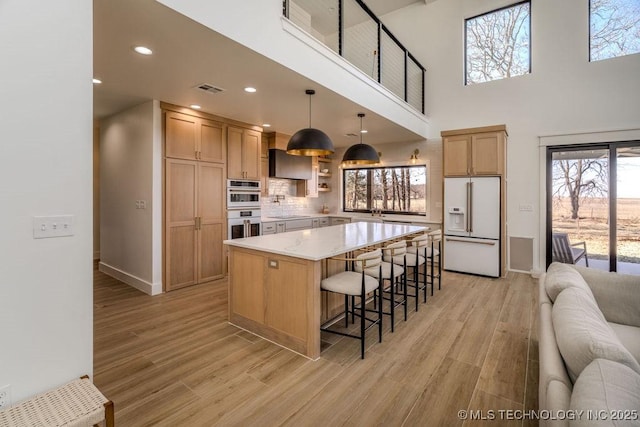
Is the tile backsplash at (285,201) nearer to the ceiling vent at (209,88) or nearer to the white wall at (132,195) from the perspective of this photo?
the white wall at (132,195)

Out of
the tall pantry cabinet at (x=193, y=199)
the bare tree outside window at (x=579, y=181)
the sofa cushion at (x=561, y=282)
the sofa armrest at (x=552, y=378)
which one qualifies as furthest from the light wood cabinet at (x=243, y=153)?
the bare tree outside window at (x=579, y=181)

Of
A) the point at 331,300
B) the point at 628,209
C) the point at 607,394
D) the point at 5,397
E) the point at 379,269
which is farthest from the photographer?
the point at 628,209

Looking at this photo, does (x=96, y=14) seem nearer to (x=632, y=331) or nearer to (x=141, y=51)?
(x=141, y=51)

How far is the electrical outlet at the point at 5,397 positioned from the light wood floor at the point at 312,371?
0.62 metres

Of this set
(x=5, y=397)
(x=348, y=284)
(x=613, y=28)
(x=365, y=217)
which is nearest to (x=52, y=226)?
(x=5, y=397)

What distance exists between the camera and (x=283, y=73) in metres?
3.14

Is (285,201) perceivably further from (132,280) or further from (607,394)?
(607,394)

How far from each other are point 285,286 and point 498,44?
6.13 metres

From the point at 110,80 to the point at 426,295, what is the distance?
4.61 metres

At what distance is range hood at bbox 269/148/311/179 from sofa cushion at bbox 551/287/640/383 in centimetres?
527

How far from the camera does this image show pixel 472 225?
5.44m

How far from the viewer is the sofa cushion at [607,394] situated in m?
0.89

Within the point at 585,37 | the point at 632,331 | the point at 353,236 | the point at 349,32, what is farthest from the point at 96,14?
the point at 585,37

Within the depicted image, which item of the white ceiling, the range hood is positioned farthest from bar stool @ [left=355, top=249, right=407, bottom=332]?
the range hood
